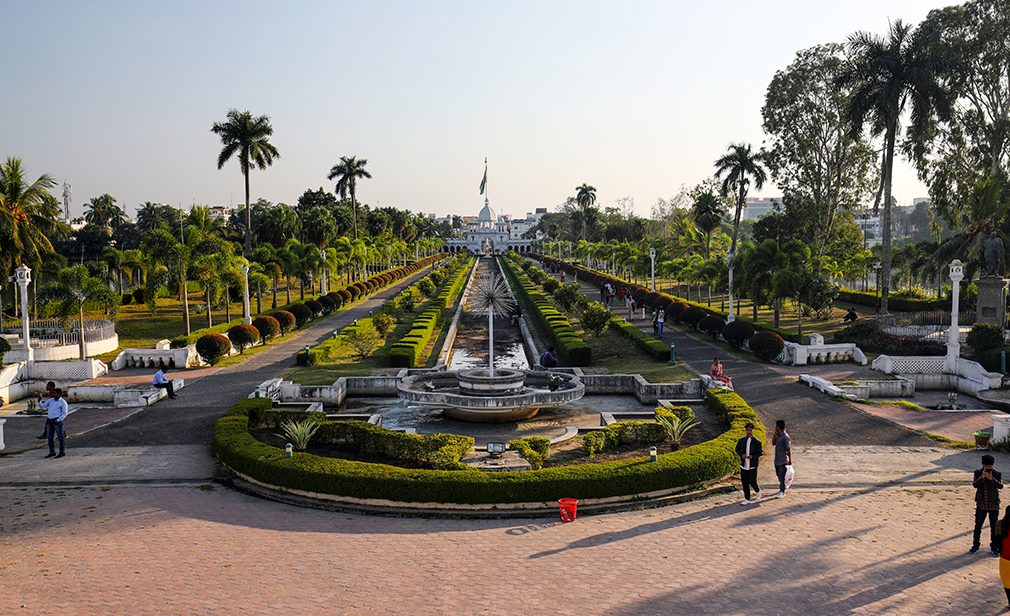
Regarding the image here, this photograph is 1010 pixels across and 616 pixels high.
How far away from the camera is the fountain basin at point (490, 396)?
16.4 m

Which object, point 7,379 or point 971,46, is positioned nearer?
point 7,379

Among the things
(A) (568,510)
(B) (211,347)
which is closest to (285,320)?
(B) (211,347)

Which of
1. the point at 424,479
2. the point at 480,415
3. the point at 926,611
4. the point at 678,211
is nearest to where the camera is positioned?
the point at 926,611

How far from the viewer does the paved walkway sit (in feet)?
51.6

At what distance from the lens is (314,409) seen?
18.0 meters

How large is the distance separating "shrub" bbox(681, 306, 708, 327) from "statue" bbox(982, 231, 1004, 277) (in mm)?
11128

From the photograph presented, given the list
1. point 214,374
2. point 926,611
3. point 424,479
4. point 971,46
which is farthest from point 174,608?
point 971,46

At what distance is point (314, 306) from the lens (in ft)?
131

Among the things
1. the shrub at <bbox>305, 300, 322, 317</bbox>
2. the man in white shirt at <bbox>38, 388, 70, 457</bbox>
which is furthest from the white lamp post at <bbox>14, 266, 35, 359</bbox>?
the shrub at <bbox>305, 300, 322, 317</bbox>

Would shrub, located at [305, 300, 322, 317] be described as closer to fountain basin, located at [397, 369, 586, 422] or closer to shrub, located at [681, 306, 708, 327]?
shrub, located at [681, 306, 708, 327]

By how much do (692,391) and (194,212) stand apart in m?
27.2

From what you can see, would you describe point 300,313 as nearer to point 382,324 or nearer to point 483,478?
point 382,324

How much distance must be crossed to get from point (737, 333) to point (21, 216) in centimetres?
3017

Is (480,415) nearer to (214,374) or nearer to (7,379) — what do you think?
(214,374)
